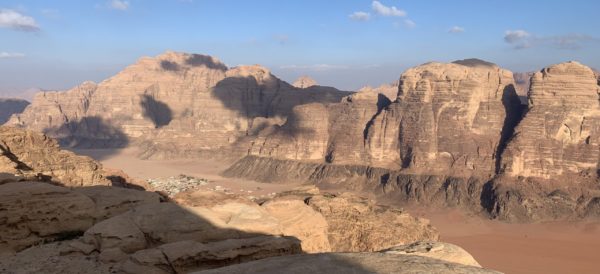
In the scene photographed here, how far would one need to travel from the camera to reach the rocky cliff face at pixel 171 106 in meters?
112

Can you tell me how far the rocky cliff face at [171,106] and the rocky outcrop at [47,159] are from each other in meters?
66.2

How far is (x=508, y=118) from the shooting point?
67.0 meters

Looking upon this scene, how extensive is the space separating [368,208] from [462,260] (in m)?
18.7

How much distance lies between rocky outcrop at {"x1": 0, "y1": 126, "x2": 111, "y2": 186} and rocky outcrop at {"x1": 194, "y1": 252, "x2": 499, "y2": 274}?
23.2 meters

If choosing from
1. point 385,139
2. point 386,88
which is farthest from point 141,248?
point 386,88

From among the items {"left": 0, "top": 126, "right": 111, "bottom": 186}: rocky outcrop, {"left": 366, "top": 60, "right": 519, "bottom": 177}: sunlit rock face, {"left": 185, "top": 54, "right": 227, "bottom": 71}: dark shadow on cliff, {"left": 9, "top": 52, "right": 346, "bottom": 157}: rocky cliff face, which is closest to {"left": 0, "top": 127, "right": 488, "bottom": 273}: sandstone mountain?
{"left": 0, "top": 126, "right": 111, "bottom": 186}: rocky outcrop

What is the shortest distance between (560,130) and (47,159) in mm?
57711

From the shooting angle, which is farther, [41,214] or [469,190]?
[469,190]

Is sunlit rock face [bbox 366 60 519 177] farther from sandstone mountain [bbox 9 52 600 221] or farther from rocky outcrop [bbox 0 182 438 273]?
rocky outcrop [bbox 0 182 438 273]

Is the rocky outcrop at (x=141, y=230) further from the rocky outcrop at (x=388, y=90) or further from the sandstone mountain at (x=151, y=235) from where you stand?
the rocky outcrop at (x=388, y=90)

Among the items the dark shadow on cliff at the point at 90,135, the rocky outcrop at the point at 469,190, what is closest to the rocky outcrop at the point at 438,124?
the rocky outcrop at the point at 469,190

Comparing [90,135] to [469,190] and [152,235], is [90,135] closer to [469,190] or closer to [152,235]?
[469,190]

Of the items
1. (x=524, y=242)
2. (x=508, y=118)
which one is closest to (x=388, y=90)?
(x=508, y=118)

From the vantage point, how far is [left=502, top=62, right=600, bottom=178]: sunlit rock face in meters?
59.3
